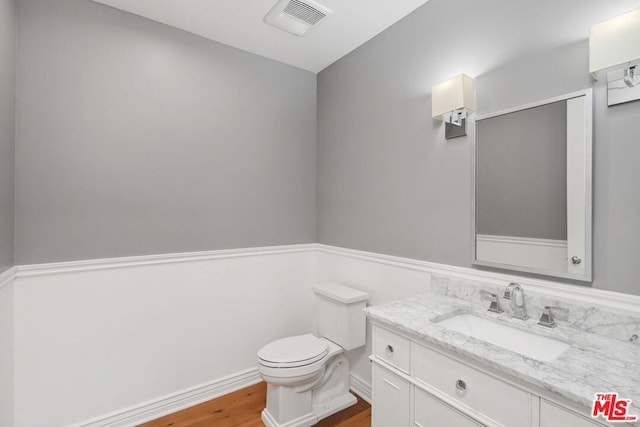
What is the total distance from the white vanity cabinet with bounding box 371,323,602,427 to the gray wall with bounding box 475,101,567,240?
728mm

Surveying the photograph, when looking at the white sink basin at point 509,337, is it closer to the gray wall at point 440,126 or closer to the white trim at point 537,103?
the gray wall at point 440,126

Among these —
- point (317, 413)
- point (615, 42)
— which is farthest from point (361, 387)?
point (615, 42)

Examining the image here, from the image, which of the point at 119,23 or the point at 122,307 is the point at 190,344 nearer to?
the point at 122,307

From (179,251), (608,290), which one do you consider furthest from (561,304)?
(179,251)

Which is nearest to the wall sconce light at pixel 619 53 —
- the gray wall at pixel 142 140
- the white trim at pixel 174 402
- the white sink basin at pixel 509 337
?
the white sink basin at pixel 509 337

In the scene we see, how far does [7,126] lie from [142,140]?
64 cm

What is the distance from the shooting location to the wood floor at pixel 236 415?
2.02m

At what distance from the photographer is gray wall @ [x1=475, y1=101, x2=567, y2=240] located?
1.36 metres

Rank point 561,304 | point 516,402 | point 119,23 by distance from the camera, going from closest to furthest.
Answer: point 516,402, point 561,304, point 119,23

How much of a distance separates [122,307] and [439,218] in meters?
2.10

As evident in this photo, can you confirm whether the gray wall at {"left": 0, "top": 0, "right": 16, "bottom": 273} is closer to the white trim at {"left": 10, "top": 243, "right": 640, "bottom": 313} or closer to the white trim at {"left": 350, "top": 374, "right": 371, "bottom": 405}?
the white trim at {"left": 10, "top": 243, "right": 640, "bottom": 313}

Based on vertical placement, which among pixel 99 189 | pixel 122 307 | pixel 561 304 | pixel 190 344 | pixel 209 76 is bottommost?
pixel 190 344

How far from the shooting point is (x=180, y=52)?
221cm

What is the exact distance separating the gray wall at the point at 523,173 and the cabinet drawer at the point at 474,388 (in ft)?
2.38
